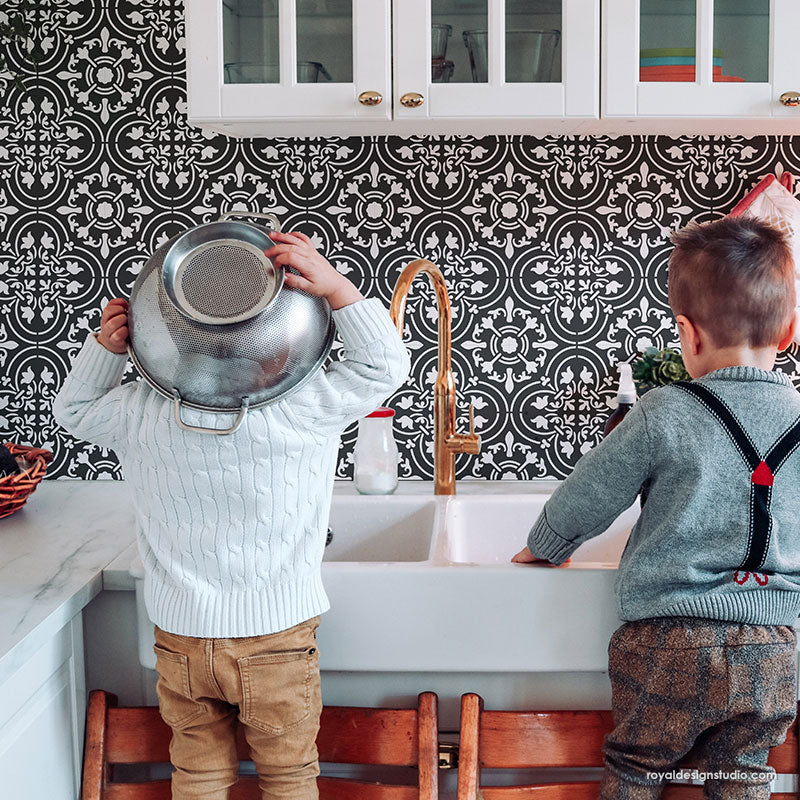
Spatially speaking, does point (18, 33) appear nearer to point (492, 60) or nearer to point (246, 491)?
point (492, 60)

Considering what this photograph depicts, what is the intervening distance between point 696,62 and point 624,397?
Answer: 0.57 metres

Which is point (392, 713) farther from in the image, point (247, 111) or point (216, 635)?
point (247, 111)

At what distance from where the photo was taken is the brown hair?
42.9 inches

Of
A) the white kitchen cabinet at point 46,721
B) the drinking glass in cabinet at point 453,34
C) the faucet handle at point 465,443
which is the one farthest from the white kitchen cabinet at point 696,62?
the white kitchen cabinet at point 46,721

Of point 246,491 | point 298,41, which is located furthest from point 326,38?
point 246,491

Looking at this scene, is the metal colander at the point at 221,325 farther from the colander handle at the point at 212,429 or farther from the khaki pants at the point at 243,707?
the khaki pants at the point at 243,707

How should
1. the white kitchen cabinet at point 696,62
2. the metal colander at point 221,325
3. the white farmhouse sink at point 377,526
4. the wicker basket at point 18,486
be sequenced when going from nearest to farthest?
1. the metal colander at point 221,325
2. the white kitchen cabinet at point 696,62
3. the wicker basket at point 18,486
4. the white farmhouse sink at point 377,526

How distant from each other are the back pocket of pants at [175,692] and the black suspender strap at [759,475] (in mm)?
670

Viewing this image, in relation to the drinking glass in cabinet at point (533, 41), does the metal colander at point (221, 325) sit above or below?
below

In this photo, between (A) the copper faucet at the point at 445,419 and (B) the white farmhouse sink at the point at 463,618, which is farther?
(A) the copper faucet at the point at 445,419

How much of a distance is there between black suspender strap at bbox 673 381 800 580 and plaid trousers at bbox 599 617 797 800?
10 cm

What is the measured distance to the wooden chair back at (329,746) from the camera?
122 cm

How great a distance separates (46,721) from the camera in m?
1.17

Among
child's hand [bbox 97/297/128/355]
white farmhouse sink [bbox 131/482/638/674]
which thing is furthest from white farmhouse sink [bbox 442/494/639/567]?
child's hand [bbox 97/297/128/355]
